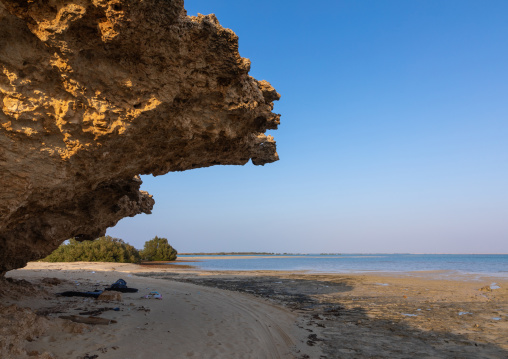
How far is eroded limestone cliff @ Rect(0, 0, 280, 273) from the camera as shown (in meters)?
4.45

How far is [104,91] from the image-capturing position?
5.12 m

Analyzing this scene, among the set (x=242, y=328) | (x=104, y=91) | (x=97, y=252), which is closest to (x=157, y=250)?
(x=97, y=252)

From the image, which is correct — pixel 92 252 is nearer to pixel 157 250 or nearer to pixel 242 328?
pixel 157 250

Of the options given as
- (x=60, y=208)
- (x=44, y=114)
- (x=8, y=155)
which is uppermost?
(x=44, y=114)

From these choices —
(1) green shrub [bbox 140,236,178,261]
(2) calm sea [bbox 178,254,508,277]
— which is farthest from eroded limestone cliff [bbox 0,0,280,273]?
(1) green shrub [bbox 140,236,178,261]

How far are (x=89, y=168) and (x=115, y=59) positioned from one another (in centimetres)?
224

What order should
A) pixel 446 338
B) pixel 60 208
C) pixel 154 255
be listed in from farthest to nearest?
1. pixel 154 255
2. pixel 60 208
3. pixel 446 338

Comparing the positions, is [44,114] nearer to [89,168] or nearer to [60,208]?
[89,168]

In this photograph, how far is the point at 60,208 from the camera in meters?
8.40

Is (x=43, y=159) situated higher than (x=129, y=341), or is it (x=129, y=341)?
(x=43, y=159)

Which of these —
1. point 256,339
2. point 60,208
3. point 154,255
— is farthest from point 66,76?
point 154,255

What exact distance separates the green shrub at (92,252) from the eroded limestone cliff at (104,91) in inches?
1326

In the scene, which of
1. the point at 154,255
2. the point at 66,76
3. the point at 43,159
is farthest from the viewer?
the point at 154,255

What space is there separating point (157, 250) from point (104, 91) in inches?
1966
